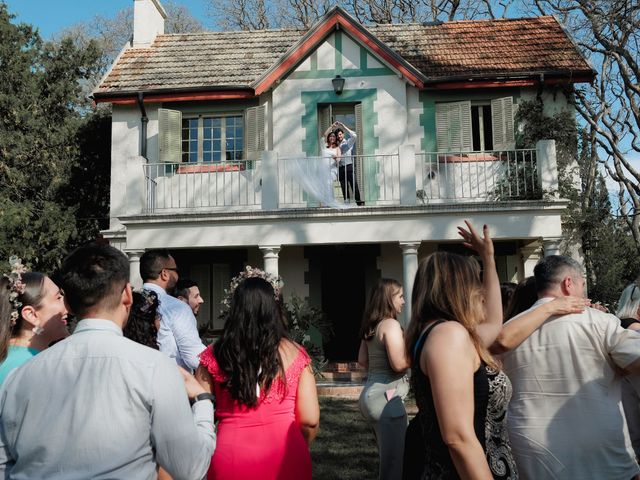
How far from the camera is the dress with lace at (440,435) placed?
266 centimetres

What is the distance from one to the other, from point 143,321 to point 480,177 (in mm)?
11089

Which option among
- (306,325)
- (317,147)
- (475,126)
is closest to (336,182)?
(317,147)

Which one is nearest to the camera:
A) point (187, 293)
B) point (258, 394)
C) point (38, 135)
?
point (258, 394)

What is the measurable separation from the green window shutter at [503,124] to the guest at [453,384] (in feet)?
38.1

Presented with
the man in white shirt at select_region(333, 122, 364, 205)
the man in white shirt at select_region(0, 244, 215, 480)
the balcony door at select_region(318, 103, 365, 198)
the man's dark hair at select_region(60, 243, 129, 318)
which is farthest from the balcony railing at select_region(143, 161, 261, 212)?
the man in white shirt at select_region(0, 244, 215, 480)

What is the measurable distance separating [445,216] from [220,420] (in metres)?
9.73

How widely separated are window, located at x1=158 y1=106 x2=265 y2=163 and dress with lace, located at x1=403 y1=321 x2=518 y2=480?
1181 centimetres

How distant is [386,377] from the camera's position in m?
4.88

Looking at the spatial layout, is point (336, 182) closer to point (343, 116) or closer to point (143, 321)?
point (343, 116)

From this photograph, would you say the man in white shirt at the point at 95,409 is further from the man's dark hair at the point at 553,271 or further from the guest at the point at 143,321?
the man's dark hair at the point at 553,271

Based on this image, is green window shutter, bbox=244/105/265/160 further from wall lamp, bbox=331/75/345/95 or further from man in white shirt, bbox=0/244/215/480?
man in white shirt, bbox=0/244/215/480

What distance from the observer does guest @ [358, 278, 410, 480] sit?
15.5 feet

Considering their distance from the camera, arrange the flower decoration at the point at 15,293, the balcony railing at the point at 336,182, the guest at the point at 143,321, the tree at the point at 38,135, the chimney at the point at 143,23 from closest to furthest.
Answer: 1. the flower decoration at the point at 15,293
2. the guest at the point at 143,321
3. the balcony railing at the point at 336,182
4. the tree at the point at 38,135
5. the chimney at the point at 143,23

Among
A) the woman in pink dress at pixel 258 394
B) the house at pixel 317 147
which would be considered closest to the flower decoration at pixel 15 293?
the woman in pink dress at pixel 258 394
